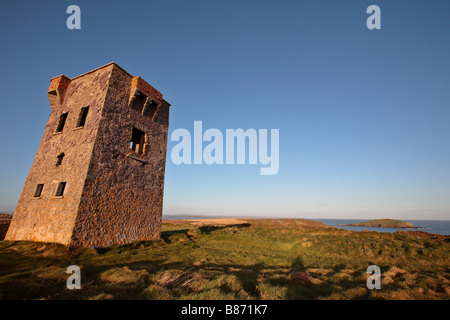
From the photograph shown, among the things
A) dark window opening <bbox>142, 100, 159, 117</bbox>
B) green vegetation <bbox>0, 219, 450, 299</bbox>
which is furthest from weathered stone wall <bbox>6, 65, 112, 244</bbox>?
dark window opening <bbox>142, 100, 159, 117</bbox>

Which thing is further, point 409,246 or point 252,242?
point 252,242

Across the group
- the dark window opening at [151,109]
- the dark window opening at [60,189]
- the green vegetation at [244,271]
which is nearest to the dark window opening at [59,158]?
the dark window opening at [60,189]

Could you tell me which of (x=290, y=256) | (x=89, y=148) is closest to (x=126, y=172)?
(x=89, y=148)

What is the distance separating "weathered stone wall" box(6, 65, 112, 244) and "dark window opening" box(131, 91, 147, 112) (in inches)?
78.7

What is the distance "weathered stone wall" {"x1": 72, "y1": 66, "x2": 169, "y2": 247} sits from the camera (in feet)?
33.4

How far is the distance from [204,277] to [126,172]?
9.05 m

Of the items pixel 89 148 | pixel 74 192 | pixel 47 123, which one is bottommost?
pixel 74 192

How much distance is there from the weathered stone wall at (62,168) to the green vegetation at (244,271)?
46.3 inches

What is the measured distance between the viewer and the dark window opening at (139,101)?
1340cm

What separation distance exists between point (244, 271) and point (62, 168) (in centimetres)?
1183

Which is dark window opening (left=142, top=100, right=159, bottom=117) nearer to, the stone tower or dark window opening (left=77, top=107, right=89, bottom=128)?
the stone tower
